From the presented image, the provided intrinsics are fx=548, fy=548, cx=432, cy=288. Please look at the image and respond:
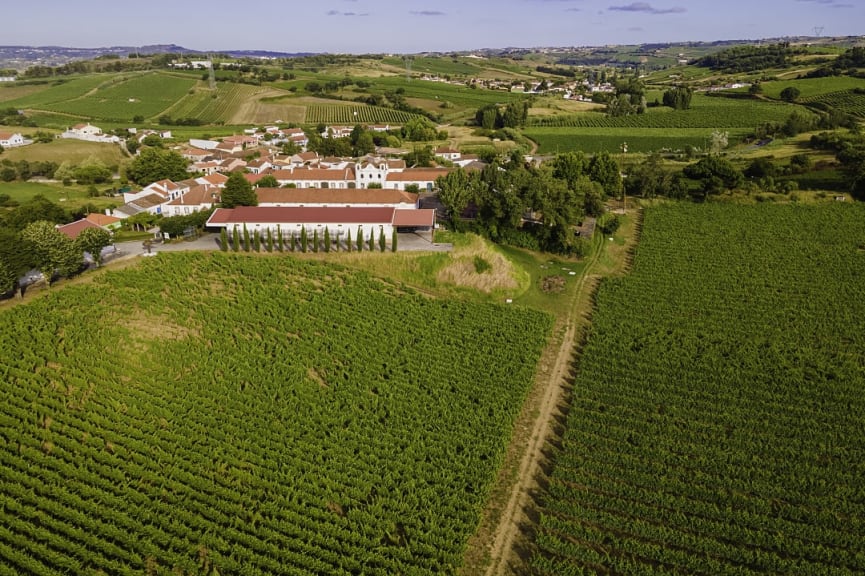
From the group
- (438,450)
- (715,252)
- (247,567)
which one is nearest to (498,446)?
(438,450)

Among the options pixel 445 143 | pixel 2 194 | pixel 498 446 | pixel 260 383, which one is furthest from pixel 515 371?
pixel 445 143

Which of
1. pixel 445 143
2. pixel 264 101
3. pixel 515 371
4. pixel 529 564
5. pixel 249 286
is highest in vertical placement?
pixel 264 101

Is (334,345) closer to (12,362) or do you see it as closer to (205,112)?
(12,362)

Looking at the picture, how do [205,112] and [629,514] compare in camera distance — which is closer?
[629,514]

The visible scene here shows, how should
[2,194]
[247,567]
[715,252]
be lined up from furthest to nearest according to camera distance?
1. [2,194]
2. [715,252]
3. [247,567]

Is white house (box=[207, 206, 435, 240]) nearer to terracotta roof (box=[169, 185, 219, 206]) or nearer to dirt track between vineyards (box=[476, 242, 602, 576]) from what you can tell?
terracotta roof (box=[169, 185, 219, 206])

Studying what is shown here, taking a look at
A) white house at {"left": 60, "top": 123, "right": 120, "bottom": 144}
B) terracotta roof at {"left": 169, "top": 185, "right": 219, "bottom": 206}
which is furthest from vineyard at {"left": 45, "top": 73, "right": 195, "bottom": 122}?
terracotta roof at {"left": 169, "top": 185, "right": 219, "bottom": 206}

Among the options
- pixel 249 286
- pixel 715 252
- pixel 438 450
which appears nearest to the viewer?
pixel 438 450

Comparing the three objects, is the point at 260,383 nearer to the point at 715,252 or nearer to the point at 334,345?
the point at 334,345

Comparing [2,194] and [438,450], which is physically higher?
[2,194]
